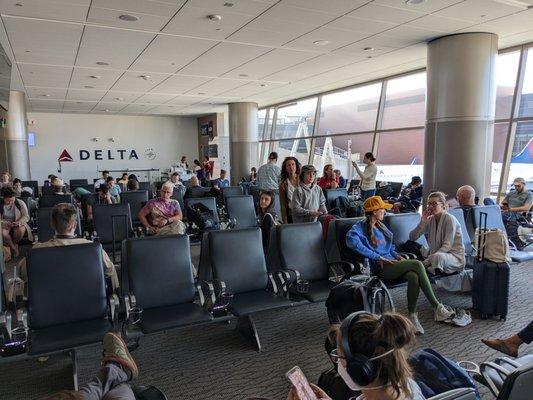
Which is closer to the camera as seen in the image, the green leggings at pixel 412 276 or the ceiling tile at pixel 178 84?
the green leggings at pixel 412 276

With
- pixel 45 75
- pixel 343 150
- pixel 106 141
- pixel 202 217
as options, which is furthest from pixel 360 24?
pixel 106 141

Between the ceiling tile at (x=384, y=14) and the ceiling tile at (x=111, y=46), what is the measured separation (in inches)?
113

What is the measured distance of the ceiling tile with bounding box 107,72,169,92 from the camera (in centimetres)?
841

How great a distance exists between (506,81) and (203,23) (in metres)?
5.58

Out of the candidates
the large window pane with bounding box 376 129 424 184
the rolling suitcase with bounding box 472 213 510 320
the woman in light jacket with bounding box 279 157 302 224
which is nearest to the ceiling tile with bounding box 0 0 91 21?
the woman in light jacket with bounding box 279 157 302 224

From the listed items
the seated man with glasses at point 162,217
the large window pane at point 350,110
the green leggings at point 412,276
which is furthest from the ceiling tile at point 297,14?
the large window pane at point 350,110

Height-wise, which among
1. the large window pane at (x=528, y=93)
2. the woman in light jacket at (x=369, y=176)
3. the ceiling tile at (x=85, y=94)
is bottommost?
the woman in light jacket at (x=369, y=176)

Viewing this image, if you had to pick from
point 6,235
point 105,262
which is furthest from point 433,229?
point 6,235

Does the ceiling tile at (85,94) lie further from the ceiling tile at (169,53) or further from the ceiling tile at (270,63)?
the ceiling tile at (270,63)

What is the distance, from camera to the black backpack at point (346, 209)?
239 inches

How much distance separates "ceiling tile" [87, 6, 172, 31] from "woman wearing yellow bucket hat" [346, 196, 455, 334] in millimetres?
3406

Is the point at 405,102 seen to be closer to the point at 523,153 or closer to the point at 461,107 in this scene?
the point at 523,153

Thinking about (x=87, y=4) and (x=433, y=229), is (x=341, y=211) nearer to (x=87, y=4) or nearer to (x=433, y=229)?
(x=433, y=229)

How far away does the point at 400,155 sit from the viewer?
972 cm
